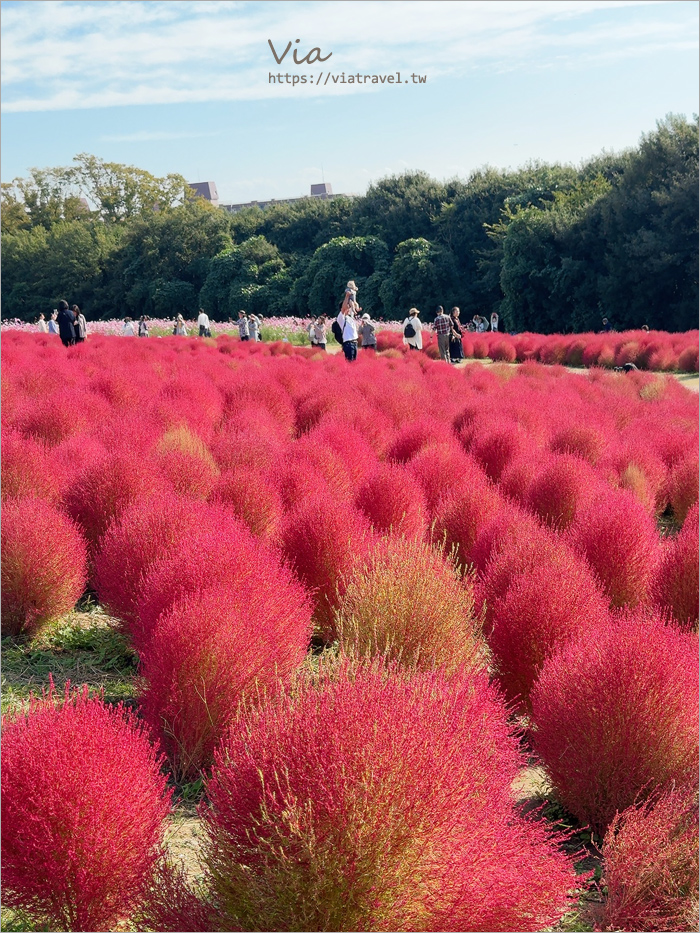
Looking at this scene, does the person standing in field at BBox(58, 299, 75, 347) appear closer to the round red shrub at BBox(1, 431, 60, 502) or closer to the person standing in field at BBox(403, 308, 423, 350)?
the person standing in field at BBox(403, 308, 423, 350)

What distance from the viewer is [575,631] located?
436 centimetres

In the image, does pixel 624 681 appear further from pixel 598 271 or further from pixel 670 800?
pixel 598 271

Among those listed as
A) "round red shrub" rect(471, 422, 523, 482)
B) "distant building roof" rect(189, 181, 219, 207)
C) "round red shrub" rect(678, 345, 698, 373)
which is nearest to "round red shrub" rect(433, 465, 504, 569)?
"round red shrub" rect(471, 422, 523, 482)

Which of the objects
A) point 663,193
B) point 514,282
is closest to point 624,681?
point 663,193

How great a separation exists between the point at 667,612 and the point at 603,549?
1.83ft

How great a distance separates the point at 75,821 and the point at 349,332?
15.6 metres

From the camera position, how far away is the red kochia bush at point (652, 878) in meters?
2.95

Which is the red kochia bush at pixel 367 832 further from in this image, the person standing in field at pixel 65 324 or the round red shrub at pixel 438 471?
the person standing in field at pixel 65 324

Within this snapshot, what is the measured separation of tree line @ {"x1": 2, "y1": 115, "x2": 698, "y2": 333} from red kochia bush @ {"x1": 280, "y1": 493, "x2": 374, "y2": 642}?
32110mm

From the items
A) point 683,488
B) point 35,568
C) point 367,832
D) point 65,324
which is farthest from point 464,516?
point 65,324

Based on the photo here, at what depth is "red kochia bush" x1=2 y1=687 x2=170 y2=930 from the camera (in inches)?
102

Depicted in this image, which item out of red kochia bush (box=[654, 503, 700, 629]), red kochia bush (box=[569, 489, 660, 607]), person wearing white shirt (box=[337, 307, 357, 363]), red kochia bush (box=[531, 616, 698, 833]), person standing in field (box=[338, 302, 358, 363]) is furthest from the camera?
person wearing white shirt (box=[337, 307, 357, 363])

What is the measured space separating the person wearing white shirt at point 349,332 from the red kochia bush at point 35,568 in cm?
1231

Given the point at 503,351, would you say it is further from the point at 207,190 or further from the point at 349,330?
the point at 207,190
